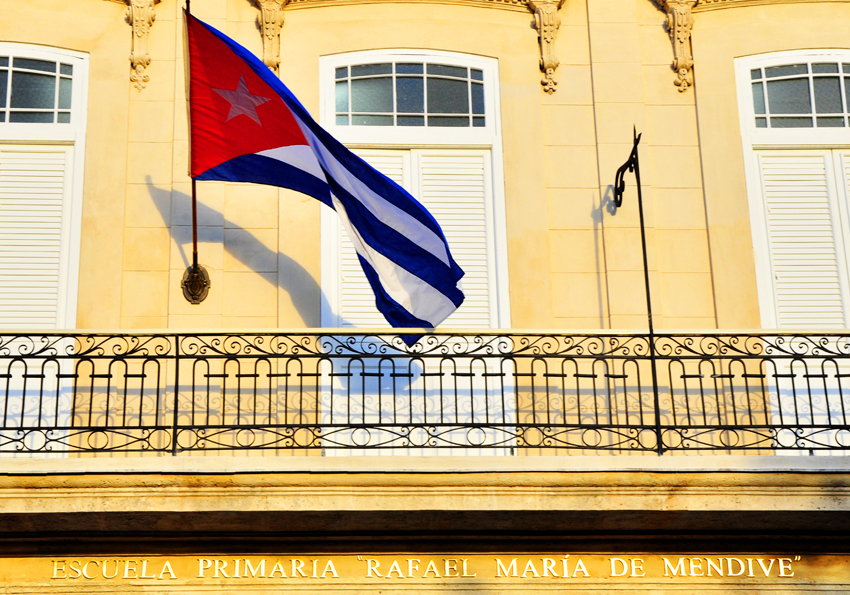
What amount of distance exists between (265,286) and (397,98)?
218cm

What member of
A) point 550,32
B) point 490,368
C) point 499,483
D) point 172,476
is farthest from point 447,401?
point 550,32

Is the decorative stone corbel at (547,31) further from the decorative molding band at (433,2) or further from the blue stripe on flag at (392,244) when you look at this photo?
the blue stripe on flag at (392,244)

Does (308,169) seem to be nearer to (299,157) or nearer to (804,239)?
(299,157)

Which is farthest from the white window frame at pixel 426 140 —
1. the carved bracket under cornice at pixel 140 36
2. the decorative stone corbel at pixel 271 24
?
the carved bracket under cornice at pixel 140 36

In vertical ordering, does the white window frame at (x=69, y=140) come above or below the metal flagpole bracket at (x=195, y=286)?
above

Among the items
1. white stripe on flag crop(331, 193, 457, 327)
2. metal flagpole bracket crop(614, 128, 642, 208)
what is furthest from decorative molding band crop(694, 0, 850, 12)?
white stripe on flag crop(331, 193, 457, 327)

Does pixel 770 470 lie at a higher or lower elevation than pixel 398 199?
lower

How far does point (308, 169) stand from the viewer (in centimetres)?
941

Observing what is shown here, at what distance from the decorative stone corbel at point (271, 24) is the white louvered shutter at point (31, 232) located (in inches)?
80.1

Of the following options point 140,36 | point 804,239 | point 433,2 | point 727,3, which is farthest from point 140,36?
point 804,239

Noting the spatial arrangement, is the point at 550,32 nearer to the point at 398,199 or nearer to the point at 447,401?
the point at 398,199

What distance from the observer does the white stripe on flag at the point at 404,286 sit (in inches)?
367

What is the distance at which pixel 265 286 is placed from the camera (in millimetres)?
10312

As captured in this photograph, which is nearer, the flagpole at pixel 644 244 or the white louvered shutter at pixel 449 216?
the flagpole at pixel 644 244
